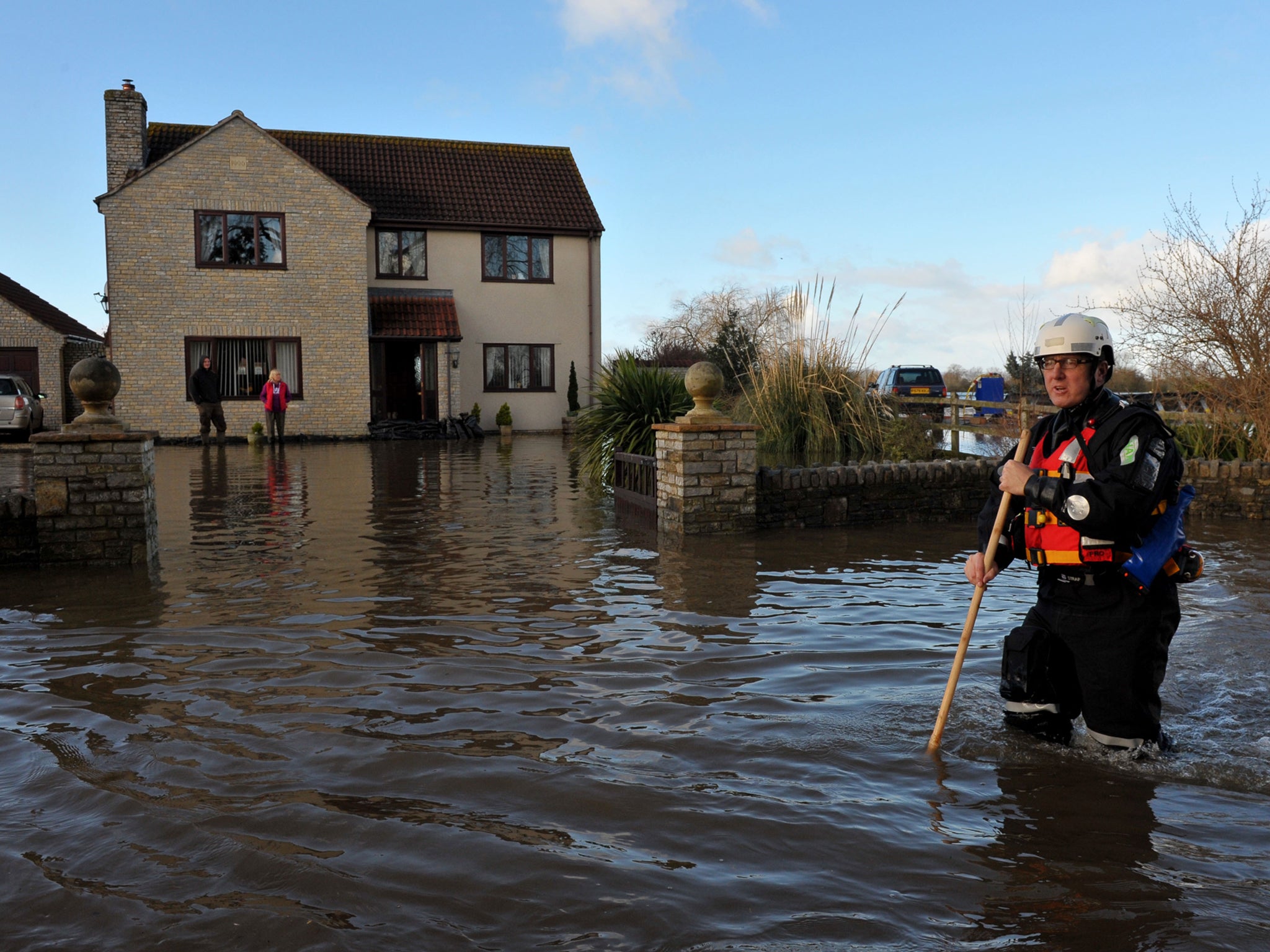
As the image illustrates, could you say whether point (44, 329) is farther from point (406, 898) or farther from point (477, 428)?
point (406, 898)

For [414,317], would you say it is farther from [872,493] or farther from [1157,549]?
[1157,549]

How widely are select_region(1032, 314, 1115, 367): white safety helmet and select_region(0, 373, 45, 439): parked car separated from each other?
2189cm

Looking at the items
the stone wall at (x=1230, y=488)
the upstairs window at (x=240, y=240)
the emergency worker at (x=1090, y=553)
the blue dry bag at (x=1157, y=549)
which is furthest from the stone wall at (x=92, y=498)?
the upstairs window at (x=240, y=240)

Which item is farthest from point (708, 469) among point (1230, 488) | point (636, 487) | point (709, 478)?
point (1230, 488)

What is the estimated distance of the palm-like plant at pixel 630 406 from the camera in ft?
39.7

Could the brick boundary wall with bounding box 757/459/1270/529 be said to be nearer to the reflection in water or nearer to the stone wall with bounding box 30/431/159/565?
the stone wall with bounding box 30/431/159/565

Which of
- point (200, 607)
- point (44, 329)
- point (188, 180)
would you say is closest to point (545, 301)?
point (188, 180)

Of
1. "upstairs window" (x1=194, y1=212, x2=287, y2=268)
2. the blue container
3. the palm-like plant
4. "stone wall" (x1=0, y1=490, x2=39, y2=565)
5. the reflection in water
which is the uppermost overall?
"upstairs window" (x1=194, y1=212, x2=287, y2=268)

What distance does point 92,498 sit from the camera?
8.29 m

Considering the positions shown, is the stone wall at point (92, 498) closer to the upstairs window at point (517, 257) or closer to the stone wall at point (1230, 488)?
the stone wall at point (1230, 488)

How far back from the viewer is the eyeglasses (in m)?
3.96

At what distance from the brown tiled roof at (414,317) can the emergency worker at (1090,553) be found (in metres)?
22.8

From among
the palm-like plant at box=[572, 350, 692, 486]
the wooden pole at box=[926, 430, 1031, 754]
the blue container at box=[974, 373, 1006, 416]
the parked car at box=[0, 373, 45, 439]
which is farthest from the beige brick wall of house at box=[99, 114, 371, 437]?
the wooden pole at box=[926, 430, 1031, 754]

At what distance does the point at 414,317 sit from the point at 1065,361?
23.7 m
